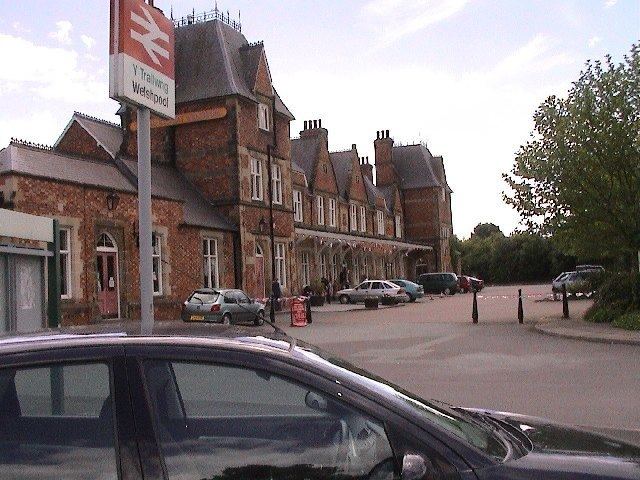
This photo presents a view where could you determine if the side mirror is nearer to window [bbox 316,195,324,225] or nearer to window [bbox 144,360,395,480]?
window [bbox 144,360,395,480]

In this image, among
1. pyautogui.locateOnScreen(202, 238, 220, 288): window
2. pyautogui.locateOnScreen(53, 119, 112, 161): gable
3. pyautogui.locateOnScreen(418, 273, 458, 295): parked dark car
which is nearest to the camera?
pyautogui.locateOnScreen(202, 238, 220, 288): window

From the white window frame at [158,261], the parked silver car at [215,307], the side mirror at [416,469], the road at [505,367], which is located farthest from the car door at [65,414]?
the white window frame at [158,261]

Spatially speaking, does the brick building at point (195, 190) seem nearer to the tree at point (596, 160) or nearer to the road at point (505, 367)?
the road at point (505, 367)

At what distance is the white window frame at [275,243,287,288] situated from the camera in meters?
36.3

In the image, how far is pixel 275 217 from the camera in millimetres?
35750

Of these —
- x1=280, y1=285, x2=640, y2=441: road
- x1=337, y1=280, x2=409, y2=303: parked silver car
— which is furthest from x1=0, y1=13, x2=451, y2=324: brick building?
x1=280, y1=285, x2=640, y2=441: road

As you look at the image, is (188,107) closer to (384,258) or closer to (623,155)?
(623,155)

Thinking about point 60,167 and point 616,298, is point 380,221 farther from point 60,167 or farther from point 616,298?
point 616,298

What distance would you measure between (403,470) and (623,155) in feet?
62.7

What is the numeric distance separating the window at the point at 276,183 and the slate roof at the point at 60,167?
32.6 ft

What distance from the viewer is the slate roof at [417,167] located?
216 feet

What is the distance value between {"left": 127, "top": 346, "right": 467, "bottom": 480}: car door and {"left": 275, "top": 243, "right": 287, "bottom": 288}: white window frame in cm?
3345

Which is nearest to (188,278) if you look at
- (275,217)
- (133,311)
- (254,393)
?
(133,311)

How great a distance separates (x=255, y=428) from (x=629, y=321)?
57.6ft
